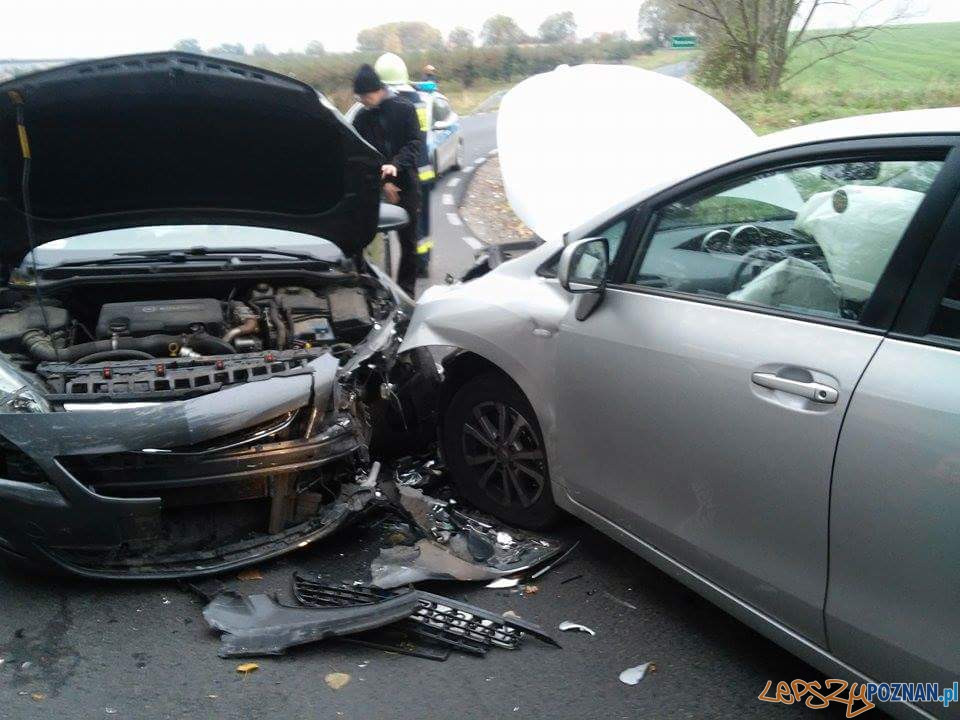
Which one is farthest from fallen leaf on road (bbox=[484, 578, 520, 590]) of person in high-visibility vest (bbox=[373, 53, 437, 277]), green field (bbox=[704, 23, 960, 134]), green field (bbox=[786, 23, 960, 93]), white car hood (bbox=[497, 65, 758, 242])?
green field (bbox=[786, 23, 960, 93])

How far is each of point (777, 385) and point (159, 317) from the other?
9.66 feet

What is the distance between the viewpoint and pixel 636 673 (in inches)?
119

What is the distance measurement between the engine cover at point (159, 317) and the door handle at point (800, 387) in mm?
2708

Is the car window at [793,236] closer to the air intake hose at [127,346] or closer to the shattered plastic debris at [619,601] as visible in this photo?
the shattered plastic debris at [619,601]

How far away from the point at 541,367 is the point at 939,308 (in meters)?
1.58

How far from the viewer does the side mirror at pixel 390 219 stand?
511cm

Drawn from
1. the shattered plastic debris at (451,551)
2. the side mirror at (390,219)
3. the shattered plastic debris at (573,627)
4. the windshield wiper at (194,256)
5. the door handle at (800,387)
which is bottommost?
the shattered plastic debris at (573,627)

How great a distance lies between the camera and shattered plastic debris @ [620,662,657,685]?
300 cm

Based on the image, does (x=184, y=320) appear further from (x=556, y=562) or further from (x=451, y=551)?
(x=556, y=562)

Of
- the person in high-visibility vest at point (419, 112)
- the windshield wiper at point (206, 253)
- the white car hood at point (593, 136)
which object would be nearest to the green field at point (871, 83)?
the white car hood at point (593, 136)

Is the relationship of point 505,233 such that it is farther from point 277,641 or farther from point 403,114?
point 277,641

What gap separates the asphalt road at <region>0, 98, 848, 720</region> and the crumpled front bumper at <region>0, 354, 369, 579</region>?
0.61 feet

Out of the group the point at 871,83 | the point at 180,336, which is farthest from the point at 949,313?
the point at 871,83

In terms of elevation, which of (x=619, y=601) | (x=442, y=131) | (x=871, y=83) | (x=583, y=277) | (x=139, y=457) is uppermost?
(x=871, y=83)
